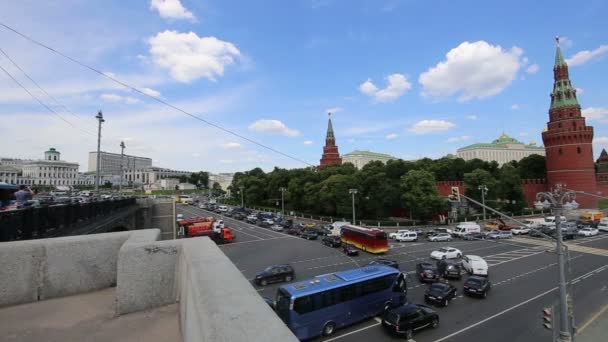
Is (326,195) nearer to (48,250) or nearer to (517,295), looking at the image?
(517,295)

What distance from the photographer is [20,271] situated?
348 centimetres

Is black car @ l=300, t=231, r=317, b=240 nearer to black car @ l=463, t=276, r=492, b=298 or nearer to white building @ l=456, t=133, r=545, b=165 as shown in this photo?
black car @ l=463, t=276, r=492, b=298

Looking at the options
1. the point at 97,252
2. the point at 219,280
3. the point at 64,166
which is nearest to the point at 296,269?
the point at 97,252

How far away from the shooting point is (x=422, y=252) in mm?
30219

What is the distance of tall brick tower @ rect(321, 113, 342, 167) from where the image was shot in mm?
102250

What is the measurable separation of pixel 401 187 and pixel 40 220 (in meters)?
47.2

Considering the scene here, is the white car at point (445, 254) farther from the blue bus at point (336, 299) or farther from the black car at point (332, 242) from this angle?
the blue bus at point (336, 299)

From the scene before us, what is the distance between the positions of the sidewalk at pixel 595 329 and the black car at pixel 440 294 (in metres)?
5.36

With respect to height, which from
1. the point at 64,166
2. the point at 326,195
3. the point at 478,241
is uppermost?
the point at 64,166

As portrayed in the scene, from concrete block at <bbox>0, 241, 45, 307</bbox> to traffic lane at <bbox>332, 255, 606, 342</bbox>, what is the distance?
12.4 meters

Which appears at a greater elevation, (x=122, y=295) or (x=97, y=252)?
(x=97, y=252)

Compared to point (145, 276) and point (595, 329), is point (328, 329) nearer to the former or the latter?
point (145, 276)

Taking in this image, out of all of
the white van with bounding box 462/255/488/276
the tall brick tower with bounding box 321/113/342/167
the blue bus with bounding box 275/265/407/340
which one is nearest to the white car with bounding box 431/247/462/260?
the white van with bounding box 462/255/488/276

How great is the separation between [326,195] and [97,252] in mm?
52627
